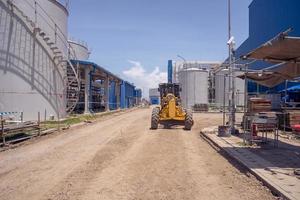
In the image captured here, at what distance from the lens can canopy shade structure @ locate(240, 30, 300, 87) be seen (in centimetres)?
1143

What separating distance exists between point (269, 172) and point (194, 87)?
5014 centimetres

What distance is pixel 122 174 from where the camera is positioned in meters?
10.7

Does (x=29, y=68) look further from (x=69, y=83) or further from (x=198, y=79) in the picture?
(x=198, y=79)

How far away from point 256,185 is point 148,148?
7.01 m

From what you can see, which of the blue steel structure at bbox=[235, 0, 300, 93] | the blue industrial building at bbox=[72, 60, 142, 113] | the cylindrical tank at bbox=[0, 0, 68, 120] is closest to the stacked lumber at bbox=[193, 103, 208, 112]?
the blue steel structure at bbox=[235, 0, 300, 93]

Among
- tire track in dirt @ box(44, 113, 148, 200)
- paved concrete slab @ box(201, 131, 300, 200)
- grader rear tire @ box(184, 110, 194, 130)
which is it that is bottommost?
tire track in dirt @ box(44, 113, 148, 200)

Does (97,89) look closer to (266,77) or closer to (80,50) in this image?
(80,50)

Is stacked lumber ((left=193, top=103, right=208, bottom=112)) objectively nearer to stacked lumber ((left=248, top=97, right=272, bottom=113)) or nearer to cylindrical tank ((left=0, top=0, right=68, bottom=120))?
cylindrical tank ((left=0, top=0, right=68, bottom=120))

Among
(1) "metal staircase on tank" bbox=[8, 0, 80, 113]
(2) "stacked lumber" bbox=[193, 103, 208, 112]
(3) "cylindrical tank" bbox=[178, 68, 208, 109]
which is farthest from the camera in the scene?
(3) "cylindrical tank" bbox=[178, 68, 208, 109]

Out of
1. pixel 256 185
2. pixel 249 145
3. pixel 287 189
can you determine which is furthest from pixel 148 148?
pixel 287 189

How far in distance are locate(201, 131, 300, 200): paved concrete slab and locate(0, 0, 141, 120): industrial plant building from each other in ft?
55.2

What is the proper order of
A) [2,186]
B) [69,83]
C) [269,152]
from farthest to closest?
[69,83], [269,152], [2,186]

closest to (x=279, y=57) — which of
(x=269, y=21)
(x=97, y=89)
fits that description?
(x=269, y=21)

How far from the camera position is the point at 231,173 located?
11.1 m
